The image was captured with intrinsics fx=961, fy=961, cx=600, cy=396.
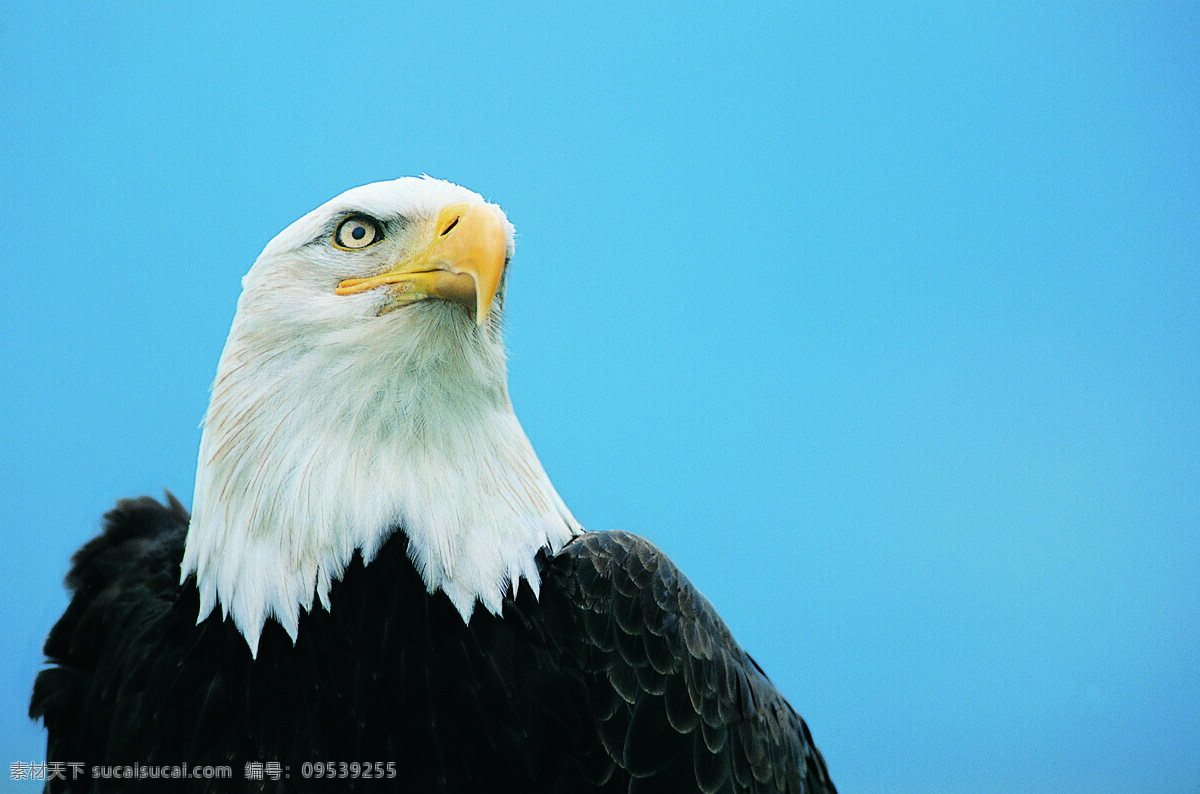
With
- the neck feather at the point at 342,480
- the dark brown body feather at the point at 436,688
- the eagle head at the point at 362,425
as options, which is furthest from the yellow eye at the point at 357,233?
the dark brown body feather at the point at 436,688

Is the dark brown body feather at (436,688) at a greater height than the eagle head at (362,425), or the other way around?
the eagle head at (362,425)

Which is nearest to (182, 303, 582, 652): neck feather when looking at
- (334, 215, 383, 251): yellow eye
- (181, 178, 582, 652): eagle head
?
(181, 178, 582, 652): eagle head

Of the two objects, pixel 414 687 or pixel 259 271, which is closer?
pixel 414 687

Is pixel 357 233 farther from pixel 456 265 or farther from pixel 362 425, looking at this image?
pixel 362 425

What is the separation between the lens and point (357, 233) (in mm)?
2410

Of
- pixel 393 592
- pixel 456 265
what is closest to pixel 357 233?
pixel 456 265

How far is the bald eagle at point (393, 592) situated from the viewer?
7.25 ft

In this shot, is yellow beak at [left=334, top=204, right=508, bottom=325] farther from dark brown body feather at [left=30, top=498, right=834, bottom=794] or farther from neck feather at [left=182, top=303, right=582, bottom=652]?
dark brown body feather at [left=30, top=498, right=834, bottom=794]

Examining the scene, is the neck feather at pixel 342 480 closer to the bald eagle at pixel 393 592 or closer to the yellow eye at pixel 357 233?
the bald eagle at pixel 393 592

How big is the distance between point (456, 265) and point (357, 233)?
32 cm

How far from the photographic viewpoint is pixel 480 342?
7.95ft

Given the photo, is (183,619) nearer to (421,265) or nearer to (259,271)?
(259,271)

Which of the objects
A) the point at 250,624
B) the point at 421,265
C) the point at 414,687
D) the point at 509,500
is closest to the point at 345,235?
the point at 421,265

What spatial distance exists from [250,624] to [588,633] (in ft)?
2.62
